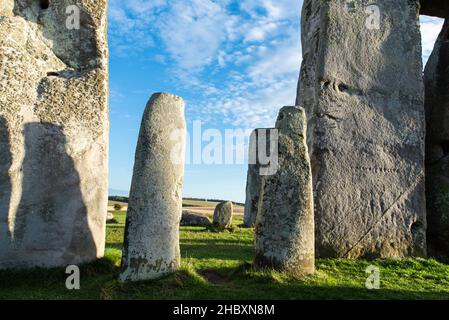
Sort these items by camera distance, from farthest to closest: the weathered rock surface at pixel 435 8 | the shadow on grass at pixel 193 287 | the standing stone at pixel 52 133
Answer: the weathered rock surface at pixel 435 8, the standing stone at pixel 52 133, the shadow on grass at pixel 193 287

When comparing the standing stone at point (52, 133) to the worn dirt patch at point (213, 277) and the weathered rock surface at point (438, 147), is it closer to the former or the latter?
the worn dirt patch at point (213, 277)

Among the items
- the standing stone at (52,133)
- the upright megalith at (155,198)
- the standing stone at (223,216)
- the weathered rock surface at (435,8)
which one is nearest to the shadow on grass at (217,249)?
the standing stone at (52,133)

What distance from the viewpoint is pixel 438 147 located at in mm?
11617

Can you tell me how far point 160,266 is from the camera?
7.22m

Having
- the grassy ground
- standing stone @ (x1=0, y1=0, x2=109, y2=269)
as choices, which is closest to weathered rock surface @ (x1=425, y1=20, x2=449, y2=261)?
the grassy ground

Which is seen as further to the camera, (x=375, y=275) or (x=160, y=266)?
(x=375, y=275)

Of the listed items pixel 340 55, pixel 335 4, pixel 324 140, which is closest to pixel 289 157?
pixel 324 140

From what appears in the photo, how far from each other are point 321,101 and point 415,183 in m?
2.99

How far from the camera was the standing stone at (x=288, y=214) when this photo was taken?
7695 millimetres

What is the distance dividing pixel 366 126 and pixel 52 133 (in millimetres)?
6754

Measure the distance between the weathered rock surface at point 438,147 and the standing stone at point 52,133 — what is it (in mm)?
7913
